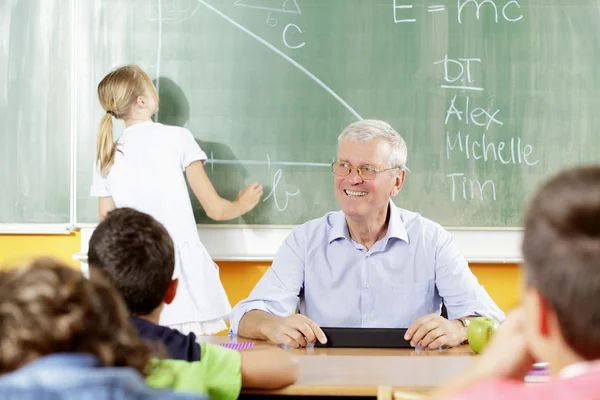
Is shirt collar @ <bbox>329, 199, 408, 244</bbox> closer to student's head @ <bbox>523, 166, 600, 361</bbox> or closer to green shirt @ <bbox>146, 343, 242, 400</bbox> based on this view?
green shirt @ <bbox>146, 343, 242, 400</bbox>

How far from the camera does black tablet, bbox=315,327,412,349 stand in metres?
2.05

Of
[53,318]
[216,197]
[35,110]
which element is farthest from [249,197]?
[53,318]

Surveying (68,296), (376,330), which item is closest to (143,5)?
(376,330)

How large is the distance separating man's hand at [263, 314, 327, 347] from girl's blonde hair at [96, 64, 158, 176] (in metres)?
1.25

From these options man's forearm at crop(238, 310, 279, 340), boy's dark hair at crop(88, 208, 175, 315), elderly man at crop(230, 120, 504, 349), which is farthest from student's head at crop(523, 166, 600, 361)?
elderly man at crop(230, 120, 504, 349)

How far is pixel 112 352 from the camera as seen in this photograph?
0.88 m

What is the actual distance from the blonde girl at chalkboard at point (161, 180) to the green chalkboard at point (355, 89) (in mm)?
118

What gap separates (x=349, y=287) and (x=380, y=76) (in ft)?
3.38

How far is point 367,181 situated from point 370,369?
998mm

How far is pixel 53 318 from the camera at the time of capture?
0.85m

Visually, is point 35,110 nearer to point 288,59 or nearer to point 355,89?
point 288,59

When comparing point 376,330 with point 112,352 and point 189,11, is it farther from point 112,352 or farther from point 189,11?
point 189,11

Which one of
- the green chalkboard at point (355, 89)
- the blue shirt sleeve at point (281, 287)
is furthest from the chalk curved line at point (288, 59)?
the blue shirt sleeve at point (281, 287)

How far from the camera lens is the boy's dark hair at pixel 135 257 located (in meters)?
1.53
